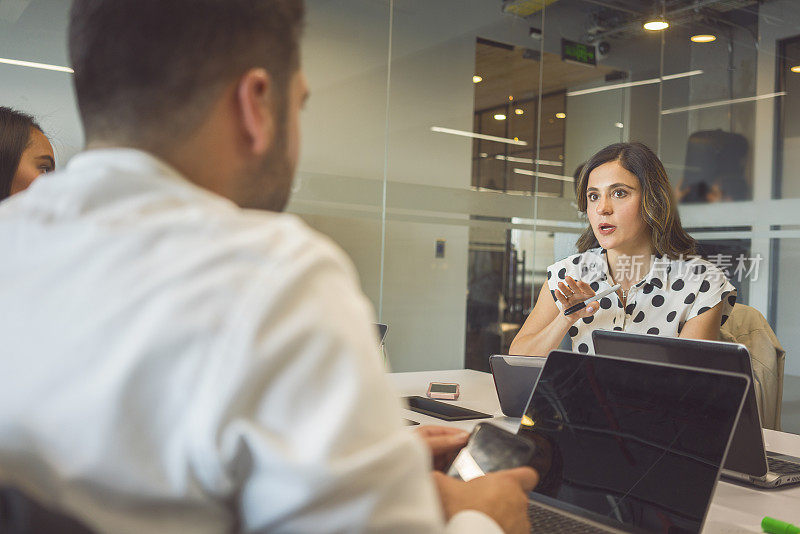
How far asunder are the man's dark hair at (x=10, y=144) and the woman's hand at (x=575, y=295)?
73.4 inches

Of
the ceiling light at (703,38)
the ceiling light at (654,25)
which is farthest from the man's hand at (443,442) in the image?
the ceiling light at (654,25)

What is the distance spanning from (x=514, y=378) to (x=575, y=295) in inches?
28.7

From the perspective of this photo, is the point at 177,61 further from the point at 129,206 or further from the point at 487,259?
the point at 487,259

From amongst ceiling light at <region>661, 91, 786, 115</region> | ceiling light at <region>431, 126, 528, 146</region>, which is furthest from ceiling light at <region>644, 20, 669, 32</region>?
ceiling light at <region>431, 126, 528, 146</region>

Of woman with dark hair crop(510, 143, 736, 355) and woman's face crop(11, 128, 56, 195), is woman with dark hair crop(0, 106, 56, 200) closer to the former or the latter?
woman's face crop(11, 128, 56, 195)

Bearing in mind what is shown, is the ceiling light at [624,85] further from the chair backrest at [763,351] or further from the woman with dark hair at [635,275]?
the chair backrest at [763,351]

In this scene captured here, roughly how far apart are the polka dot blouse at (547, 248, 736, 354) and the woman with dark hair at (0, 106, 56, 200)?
1.89 m

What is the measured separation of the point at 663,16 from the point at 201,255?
220 inches

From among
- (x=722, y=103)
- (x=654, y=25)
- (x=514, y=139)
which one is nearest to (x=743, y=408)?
(x=514, y=139)

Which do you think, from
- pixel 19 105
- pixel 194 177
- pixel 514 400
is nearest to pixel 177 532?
pixel 194 177

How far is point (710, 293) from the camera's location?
244 centimetres

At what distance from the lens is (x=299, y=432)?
47 cm

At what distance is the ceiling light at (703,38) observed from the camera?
5.00 m

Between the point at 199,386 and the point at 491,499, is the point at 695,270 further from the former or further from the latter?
the point at 199,386
